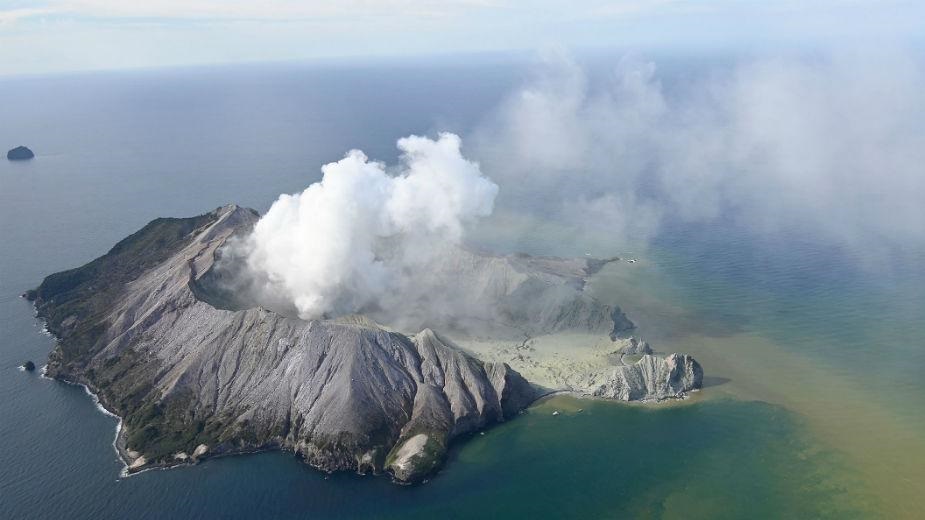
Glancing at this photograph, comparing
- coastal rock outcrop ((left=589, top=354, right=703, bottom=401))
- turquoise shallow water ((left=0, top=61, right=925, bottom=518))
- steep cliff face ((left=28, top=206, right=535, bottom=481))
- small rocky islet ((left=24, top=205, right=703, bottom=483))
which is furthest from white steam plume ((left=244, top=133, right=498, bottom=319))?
coastal rock outcrop ((left=589, top=354, right=703, bottom=401))

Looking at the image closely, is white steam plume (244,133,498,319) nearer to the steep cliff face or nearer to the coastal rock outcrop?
the steep cliff face

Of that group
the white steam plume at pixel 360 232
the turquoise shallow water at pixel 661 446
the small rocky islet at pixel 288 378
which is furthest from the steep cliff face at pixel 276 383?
the white steam plume at pixel 360 232

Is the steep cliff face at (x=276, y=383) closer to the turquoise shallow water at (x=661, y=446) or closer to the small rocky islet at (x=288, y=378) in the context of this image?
the small rocky islet at (x=288, y=378)

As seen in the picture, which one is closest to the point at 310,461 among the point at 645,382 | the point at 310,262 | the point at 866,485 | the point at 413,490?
the point at 413,490

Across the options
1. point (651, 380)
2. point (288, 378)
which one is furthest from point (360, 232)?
point (651, 380)

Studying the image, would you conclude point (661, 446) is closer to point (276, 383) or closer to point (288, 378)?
point (288, 378)
